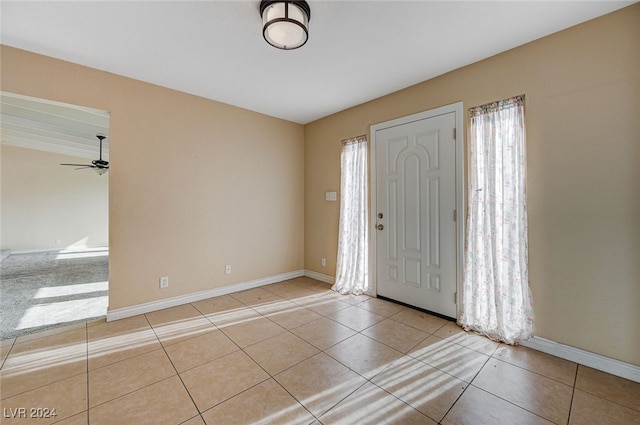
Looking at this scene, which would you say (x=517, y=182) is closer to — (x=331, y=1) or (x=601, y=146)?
(x=601, y=146)

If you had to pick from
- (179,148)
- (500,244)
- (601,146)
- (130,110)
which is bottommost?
(500,244)

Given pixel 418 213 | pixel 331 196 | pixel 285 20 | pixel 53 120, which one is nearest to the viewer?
pixel 285 20

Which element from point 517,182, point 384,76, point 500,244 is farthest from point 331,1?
point 500,244

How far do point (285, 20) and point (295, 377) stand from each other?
256cm

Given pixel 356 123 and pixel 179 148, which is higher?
pixel 356 123

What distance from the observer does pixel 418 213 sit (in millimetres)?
3031

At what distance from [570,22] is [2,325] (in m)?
6.06

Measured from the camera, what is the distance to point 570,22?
6.55 feet

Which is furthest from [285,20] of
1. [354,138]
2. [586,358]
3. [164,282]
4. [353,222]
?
[586,358]

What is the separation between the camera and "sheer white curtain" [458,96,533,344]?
7.43 feet

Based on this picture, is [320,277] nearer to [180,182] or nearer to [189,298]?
[189,298]

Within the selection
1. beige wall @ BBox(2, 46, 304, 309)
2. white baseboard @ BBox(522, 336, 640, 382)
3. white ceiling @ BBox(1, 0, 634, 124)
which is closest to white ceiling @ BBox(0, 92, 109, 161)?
beige wall @ BBox(2, 46, 304, 309)

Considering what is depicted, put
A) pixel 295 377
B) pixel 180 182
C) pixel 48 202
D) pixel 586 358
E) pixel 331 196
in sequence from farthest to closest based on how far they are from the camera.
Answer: pixel 48 202 < pixel 331 196 < pixel 180 182 < pixel 586 358 < pixel 295 377

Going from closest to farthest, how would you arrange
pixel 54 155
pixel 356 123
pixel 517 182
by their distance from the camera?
pixel 517 182 → pixel 356 123 → pixel 54 155
